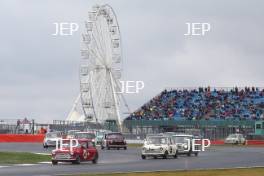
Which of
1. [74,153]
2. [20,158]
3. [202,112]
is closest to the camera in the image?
[74,153]

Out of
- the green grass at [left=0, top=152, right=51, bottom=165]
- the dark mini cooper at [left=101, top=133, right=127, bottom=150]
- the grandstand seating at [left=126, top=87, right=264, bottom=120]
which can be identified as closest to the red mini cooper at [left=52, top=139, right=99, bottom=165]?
the green grass at [left=0, top=152, right=51, bottom=165]

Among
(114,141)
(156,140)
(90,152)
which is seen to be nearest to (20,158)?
(90,152)

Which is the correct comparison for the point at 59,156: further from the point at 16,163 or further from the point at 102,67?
the point at 102,67

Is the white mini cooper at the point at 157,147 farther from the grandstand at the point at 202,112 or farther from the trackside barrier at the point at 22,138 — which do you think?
the trackside barrier at the point at 22,138

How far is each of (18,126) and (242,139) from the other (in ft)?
76.2

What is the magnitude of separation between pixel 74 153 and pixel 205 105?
185ft

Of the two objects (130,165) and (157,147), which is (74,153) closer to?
(130,165)

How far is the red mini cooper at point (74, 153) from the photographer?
121 feet

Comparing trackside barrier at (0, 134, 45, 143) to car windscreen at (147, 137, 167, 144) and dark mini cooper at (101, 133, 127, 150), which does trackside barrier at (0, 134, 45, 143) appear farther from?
car windscreen at (147, 137, 167, 144)

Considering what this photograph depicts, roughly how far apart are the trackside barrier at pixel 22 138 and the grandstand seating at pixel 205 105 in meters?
16.8

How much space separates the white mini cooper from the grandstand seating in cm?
4265

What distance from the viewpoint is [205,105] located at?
9231cm

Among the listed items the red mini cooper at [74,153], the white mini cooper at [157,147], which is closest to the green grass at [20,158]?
the red mini cooper at [74,153]

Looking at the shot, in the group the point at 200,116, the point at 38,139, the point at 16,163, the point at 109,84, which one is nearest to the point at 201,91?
the point at 200,116
